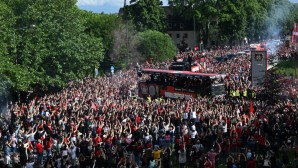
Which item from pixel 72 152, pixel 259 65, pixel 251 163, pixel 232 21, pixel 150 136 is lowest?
pixel 72 152

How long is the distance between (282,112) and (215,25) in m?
60.0

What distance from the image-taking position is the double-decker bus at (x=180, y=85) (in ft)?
112

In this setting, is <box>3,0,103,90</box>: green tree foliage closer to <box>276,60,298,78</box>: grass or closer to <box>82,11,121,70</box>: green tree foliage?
<box>276,60,298,78</box>: grass

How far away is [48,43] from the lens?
39.4 metres

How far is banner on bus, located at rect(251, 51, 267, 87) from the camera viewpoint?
102ft

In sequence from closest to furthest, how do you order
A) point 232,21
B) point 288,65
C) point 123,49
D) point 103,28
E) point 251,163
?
point 251,163
point 288,65
point 123,49
point 103,28
point 232,21

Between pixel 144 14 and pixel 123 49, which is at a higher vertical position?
pixel 144 14

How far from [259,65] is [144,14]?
44955 millimetres

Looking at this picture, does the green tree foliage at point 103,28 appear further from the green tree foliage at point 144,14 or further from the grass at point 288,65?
the grass at point 288,65

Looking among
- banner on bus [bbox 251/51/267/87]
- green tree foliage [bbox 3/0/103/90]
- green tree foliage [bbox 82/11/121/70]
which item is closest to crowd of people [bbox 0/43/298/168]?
banner on bus [bbox 251/51/267/87]

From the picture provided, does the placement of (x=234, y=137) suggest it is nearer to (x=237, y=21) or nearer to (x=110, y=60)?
(x=110, y=60)

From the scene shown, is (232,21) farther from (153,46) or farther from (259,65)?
(259,65)

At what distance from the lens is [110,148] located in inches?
725

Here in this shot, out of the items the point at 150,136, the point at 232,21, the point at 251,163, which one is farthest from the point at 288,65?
the point at 251,163
